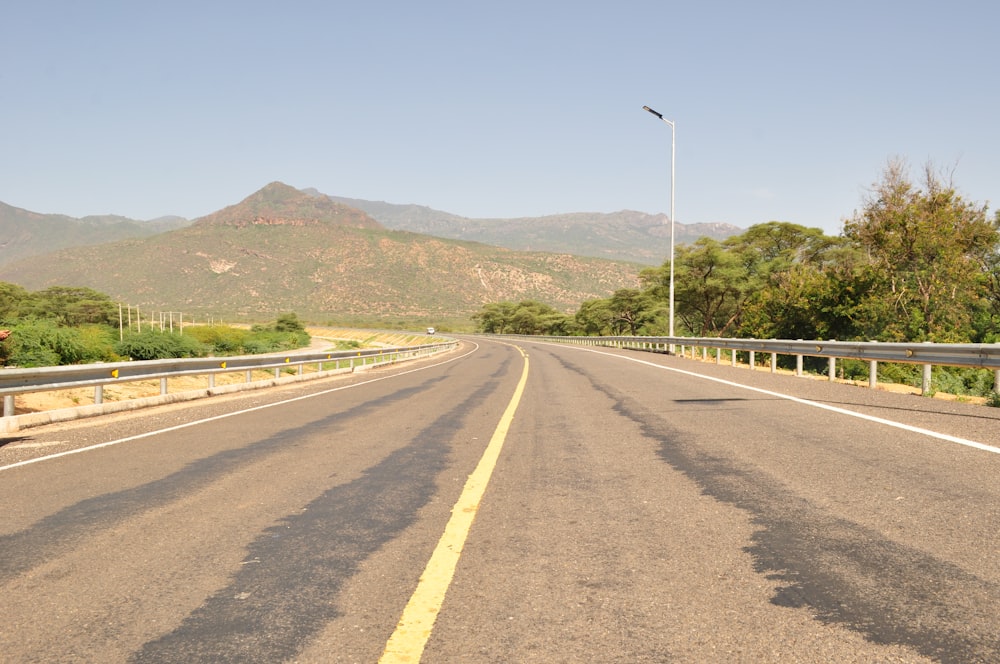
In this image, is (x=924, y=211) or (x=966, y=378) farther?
(x=924, y=211)

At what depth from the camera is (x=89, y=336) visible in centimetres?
4362

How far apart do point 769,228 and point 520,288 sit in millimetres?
111634

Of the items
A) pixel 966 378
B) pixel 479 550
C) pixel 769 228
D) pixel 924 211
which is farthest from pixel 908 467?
pixel 769 228

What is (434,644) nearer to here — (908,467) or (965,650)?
(965,650)

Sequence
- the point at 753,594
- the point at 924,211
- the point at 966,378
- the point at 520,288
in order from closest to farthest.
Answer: the point at 753,594 < the point at 966,378 < the point at 924,211 < the point at 520,288

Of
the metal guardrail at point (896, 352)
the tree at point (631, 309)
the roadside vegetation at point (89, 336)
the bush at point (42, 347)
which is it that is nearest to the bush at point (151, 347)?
the roadside vegetation at point (89, 336)

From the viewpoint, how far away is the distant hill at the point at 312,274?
5915 inches

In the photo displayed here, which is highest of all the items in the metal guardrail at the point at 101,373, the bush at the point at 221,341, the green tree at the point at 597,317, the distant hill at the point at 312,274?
the distant hill at the point at 312,274

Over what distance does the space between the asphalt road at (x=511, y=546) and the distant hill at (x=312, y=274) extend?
134180mm

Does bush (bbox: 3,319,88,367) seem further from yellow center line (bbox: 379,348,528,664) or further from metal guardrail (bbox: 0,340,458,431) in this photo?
yellow center line (bbox: 379,348,528,664)

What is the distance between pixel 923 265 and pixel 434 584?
128 feet

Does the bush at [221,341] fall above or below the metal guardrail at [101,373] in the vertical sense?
below

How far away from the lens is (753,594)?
3.47 m

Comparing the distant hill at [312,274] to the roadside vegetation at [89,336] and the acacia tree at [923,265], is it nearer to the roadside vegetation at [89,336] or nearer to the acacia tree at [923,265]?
the roadside vegetation at [89,336]
